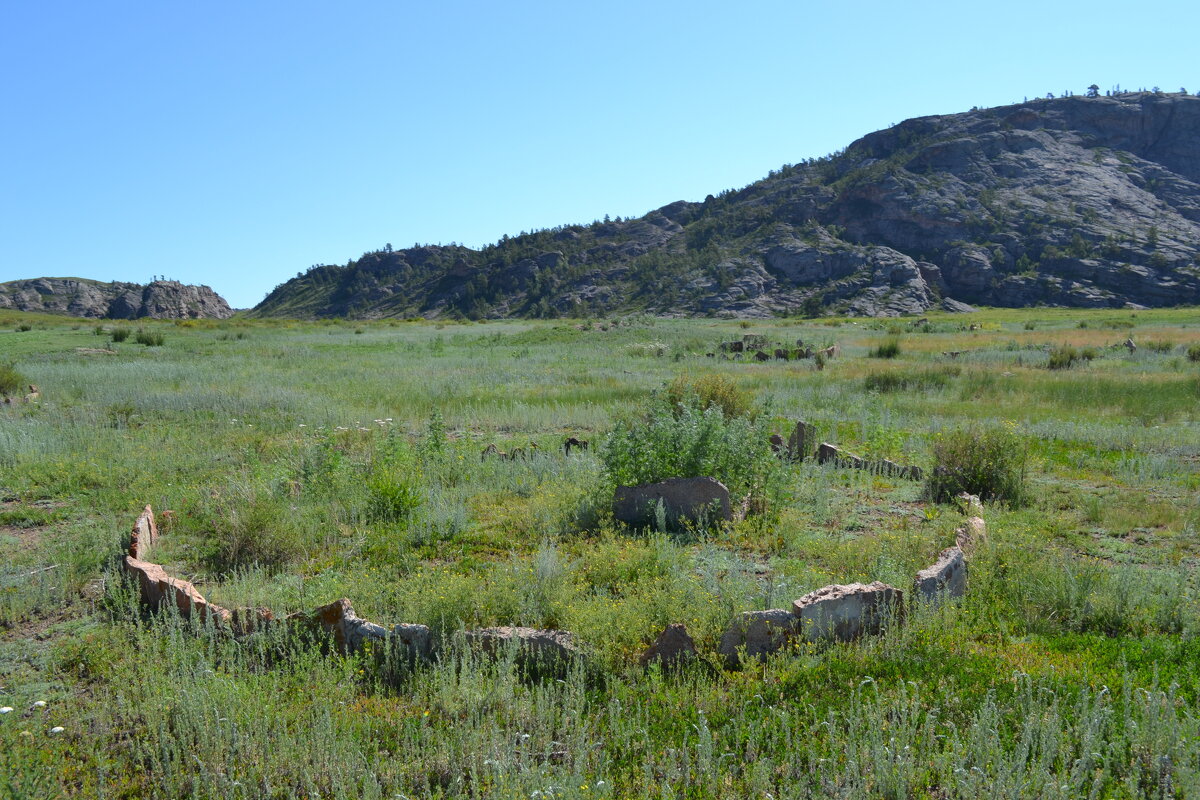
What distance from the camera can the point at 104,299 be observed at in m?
116

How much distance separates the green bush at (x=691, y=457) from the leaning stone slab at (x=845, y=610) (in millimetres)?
3015

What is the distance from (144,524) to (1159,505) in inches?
411

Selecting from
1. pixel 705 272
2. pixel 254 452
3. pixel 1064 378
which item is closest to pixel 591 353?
pixel 1064 378

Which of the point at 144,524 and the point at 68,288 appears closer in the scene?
the point at 144,524

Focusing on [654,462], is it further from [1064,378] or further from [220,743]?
[1064,378]

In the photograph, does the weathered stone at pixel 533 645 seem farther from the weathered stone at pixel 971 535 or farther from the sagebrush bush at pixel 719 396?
the sagebrush bush at pixel 719 396

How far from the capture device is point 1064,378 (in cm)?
1909

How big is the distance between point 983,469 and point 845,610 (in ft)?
15.7

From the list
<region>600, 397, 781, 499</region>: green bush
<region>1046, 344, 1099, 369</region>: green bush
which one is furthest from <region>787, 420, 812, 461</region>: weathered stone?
<region>1046, 344, 1099, 369</region>: green bush

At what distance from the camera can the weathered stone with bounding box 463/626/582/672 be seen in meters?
4.71

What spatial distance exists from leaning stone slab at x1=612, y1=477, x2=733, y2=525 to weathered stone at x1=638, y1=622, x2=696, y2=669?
2.89 meters

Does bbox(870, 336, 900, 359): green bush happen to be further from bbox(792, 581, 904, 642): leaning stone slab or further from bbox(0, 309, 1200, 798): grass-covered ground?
bbox(792, 581, 904, 642): leaning stone slab

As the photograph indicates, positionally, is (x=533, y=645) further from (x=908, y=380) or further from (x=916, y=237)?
(x=916, y=237)

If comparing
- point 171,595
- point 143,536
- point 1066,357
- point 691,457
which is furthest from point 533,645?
point 1066,357
